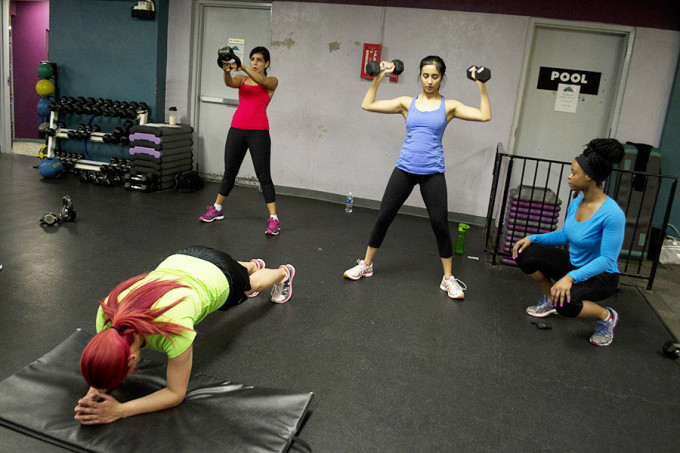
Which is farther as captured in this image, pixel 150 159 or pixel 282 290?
pixel 150 159

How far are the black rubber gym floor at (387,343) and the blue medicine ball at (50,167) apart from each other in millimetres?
1440

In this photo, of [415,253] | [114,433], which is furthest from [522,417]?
[415,253]

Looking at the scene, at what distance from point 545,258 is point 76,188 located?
4.71 m

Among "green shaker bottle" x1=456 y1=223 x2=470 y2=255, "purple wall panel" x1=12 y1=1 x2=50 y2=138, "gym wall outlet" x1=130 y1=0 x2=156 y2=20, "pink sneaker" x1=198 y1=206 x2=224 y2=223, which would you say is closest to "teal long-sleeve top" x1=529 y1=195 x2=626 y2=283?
"green shaker bottle" x1=456 y1=223 x2=470 y2=255

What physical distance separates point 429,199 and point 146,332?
2.11m

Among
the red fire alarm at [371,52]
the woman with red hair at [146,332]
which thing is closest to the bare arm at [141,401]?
the woman with red hair at [146,332]

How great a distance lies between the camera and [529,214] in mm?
4078

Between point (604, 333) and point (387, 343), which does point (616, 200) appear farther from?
point (387, 343)

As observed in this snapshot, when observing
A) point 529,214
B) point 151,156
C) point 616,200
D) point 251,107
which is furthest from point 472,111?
point 151,156

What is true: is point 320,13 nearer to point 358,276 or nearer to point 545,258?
point 358,276

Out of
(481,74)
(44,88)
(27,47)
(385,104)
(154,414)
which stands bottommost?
(154,414)

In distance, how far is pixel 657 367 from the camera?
2738 mm

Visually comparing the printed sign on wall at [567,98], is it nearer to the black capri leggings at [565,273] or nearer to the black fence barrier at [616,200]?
the black fence barrier at [616,200]

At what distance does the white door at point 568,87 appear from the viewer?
509 centimetres
